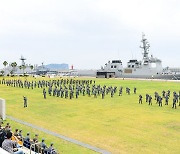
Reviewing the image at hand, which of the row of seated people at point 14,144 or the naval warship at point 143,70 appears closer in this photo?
the row of seated people at point 14,144

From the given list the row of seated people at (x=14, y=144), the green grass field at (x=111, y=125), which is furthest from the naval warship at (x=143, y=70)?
the row of seated people at (x=14, y=144)

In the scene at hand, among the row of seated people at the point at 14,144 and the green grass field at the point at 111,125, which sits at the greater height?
the row of seated people at the point at 14,144

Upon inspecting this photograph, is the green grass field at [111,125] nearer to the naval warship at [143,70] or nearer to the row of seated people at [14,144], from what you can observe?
the row of seated people at [14,144]

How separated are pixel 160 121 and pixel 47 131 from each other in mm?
8397

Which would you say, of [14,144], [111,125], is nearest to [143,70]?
[111,125]

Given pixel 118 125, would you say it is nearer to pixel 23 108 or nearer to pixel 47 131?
pixel 47 131

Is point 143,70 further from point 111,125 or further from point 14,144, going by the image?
point 14,144

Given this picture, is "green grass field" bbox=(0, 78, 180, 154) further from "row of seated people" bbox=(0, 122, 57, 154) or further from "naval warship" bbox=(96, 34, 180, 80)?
"naval warship" bbox=(96, 34, 180, 80)

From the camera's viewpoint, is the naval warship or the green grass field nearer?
the green grass field

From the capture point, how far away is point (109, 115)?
23.5m

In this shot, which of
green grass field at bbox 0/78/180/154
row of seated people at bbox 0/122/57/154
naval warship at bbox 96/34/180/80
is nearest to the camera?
row of seated people at bbox 0/122/57/154

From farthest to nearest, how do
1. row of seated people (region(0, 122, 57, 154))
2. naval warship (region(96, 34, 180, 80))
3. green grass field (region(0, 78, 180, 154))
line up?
naval warship (region(96, 34, 180, 80)) → green grass field (region(0, 78, 180, 154)) → row of seated people (region(0, 122, 57, 154))

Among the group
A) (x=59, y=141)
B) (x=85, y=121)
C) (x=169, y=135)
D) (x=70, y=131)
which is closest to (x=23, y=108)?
(x=85, y=121)

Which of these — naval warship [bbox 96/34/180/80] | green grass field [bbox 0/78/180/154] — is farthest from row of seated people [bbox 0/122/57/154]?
naval warship [bbox 96/34/180/80]
